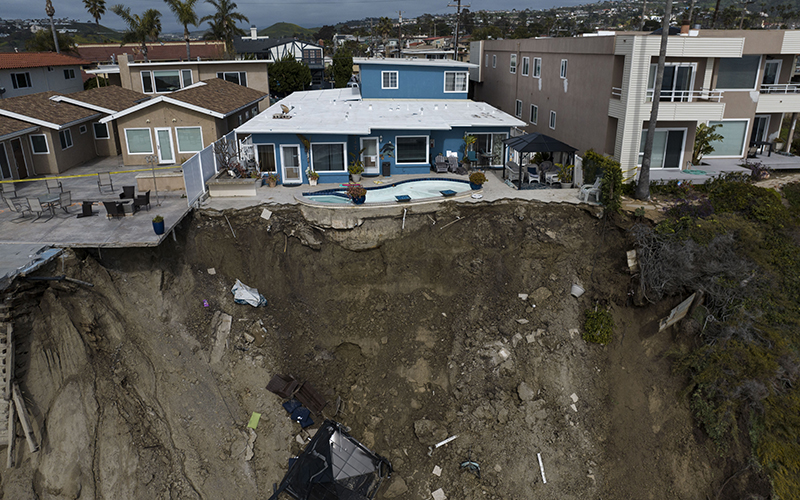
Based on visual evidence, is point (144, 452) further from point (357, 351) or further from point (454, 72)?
point (454, 72)

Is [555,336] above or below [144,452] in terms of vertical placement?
above

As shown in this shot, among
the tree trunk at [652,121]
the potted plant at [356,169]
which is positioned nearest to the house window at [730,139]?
the tree trunk at [652,121]

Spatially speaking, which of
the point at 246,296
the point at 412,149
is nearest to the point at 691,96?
the point at 412,149

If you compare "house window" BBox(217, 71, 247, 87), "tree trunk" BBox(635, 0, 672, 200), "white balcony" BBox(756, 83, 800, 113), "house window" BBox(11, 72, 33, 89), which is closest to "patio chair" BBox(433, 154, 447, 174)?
"tree trunk" BBox(635, 0, 672, 200)

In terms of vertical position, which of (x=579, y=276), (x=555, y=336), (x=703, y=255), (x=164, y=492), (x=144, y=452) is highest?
(x=703, y=255)

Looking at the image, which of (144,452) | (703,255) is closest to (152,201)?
(144,452)

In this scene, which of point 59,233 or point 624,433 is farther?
point 59,233

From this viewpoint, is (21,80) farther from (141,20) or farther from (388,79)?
(388,79)
